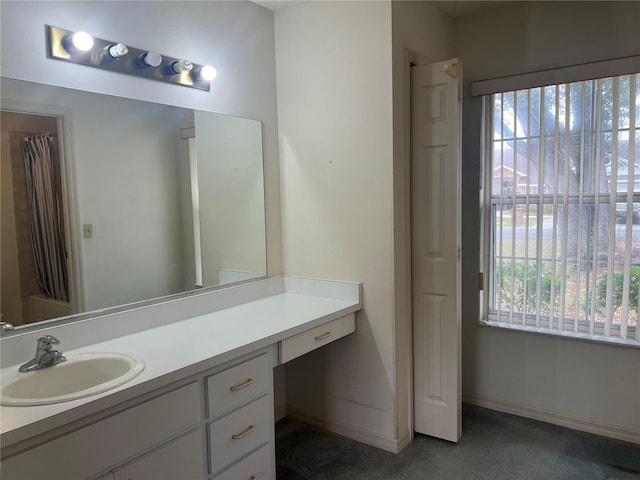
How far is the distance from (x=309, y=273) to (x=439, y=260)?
718 millimetres

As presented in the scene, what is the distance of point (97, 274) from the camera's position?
1.89m

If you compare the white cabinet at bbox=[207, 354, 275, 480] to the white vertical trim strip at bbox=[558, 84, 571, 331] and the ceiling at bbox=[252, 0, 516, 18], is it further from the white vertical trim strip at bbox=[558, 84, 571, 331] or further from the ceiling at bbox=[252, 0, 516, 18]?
the ceiling at bbox=[252, 0, 516, 18]

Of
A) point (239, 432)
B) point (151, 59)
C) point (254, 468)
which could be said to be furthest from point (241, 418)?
point (151, 59)

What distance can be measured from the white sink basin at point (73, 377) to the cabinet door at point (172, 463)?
0.88 feet

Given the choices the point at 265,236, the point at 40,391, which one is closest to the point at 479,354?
the point at 265,236

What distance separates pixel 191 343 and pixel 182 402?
0.91ft

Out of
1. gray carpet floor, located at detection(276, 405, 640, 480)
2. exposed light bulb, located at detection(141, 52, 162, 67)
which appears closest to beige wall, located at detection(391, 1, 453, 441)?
gray carpet floor, located at detection(276, 405, 640, 480)

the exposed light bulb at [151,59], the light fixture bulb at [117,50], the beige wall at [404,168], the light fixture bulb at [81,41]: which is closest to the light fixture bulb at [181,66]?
the exposed light bulb at [151,59]

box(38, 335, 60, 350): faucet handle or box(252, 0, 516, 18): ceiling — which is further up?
box(252, 0, 516, 18): ceiling

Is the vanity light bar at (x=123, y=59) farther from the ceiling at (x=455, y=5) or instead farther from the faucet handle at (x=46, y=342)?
the faucet handle at (x=46, y=342)

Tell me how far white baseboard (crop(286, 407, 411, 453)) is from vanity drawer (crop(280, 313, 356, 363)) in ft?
1.88

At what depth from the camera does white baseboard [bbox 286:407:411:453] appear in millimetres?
2428

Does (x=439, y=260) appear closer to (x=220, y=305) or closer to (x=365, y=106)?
(x=365, y=106)

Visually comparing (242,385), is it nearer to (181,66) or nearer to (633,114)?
(181,66)
